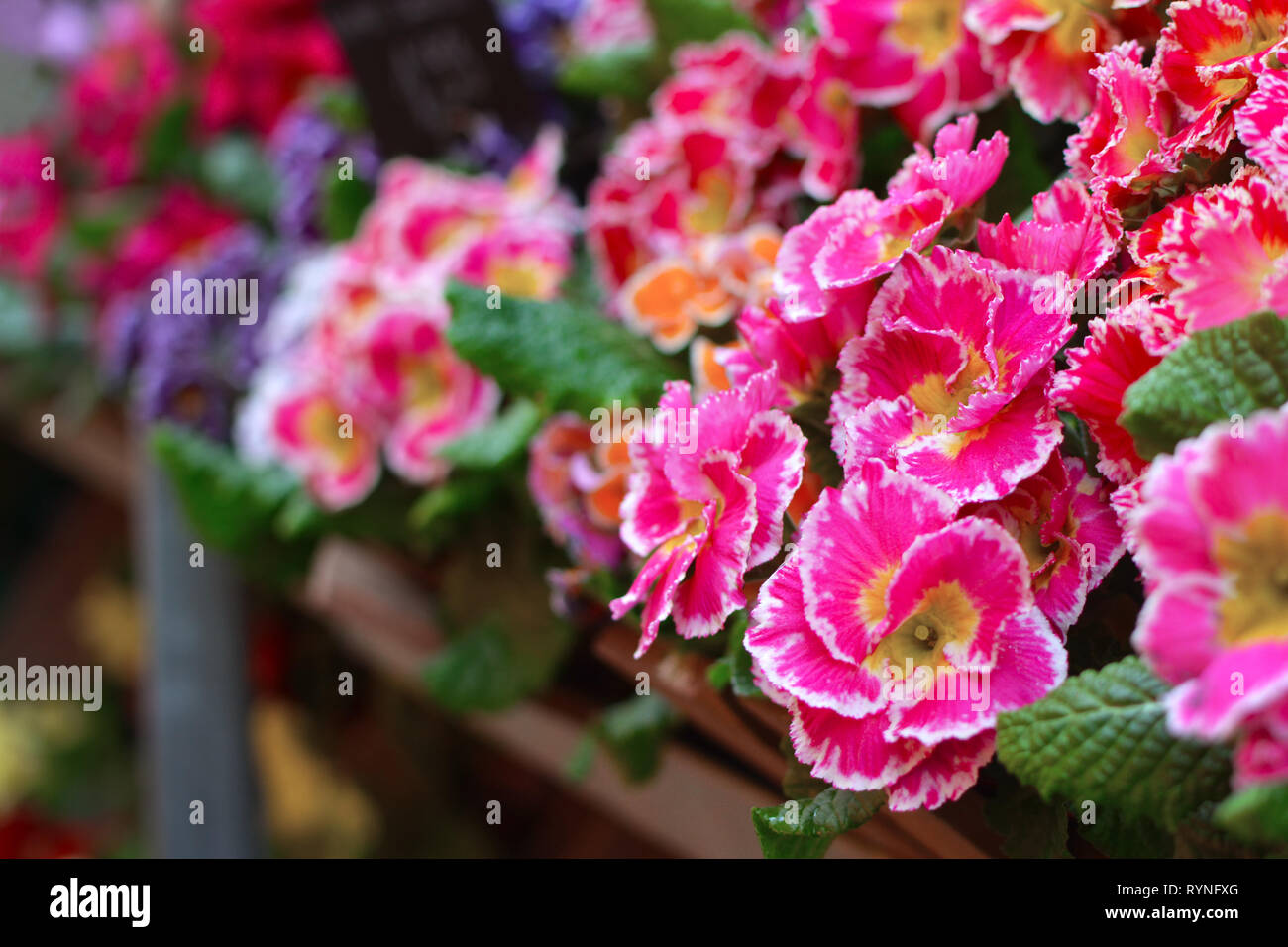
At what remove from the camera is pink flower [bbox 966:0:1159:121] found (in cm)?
55

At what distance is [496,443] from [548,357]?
124 mm

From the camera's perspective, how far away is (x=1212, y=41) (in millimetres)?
466

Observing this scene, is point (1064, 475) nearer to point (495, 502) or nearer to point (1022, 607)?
point (1022, 607)

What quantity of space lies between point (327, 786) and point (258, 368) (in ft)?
1.76

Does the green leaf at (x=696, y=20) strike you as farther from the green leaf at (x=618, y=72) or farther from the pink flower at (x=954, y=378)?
the pink flower at (x=954, y=378)

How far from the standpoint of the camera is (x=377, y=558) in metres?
0.94

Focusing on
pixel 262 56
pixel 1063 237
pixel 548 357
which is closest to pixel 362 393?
pixel 548 357

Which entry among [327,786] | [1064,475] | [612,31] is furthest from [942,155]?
[327,786]

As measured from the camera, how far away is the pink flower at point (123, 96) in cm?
147

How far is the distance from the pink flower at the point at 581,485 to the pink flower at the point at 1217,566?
0.36 metres

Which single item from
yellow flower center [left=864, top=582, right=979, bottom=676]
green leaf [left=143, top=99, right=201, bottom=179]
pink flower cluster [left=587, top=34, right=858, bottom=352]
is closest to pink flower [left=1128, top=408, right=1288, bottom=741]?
yellow flower center [left=864, top=582, right=979, bottom=676]

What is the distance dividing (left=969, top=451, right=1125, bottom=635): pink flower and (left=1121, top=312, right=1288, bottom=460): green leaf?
54 mm

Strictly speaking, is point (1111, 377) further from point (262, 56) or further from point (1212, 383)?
point (262, 56)
